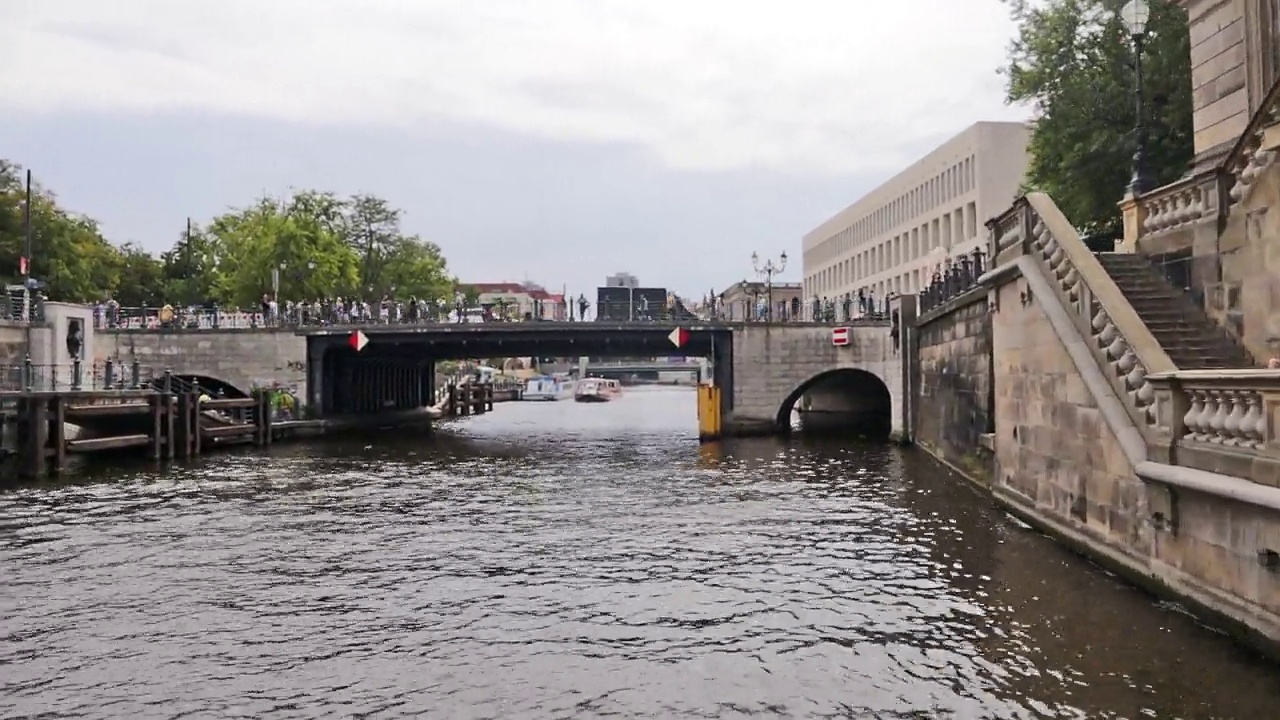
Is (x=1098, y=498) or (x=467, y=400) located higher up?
(x=1098, y=498)

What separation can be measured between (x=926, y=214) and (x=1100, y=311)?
68404 mm

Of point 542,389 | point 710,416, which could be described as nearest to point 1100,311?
point 710,416

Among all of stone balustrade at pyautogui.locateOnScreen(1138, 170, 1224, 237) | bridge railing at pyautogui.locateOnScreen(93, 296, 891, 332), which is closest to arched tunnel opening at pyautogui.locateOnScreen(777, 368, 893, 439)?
bridge railing at pyautogui.locateOnScreen(93, 296, 891, 332)

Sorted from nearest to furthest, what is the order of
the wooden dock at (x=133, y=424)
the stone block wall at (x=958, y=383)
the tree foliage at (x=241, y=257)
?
the stone block wall at (x=958, y=383)
the wooden dock at (x=133, y=424)
the tree foliage at (x=241, y=257)

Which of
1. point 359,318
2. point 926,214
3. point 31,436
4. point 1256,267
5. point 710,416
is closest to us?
point 1256,267

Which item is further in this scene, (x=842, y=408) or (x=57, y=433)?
(x=842, y=408)

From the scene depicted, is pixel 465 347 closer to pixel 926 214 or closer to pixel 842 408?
pixel 842 408

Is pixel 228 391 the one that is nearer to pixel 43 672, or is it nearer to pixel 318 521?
pixel 318 521

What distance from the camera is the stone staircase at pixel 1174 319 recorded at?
14820 mm

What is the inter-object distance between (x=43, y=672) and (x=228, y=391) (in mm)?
41276

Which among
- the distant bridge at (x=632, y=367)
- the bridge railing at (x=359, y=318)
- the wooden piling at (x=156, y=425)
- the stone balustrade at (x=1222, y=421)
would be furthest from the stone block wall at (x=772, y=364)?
the distant bridge at (x=632, y=367)

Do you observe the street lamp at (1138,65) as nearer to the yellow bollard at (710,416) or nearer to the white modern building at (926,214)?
the yellow bollard at (710,416)

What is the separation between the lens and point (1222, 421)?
419 inches

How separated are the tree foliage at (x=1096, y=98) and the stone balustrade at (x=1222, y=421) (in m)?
19.8
